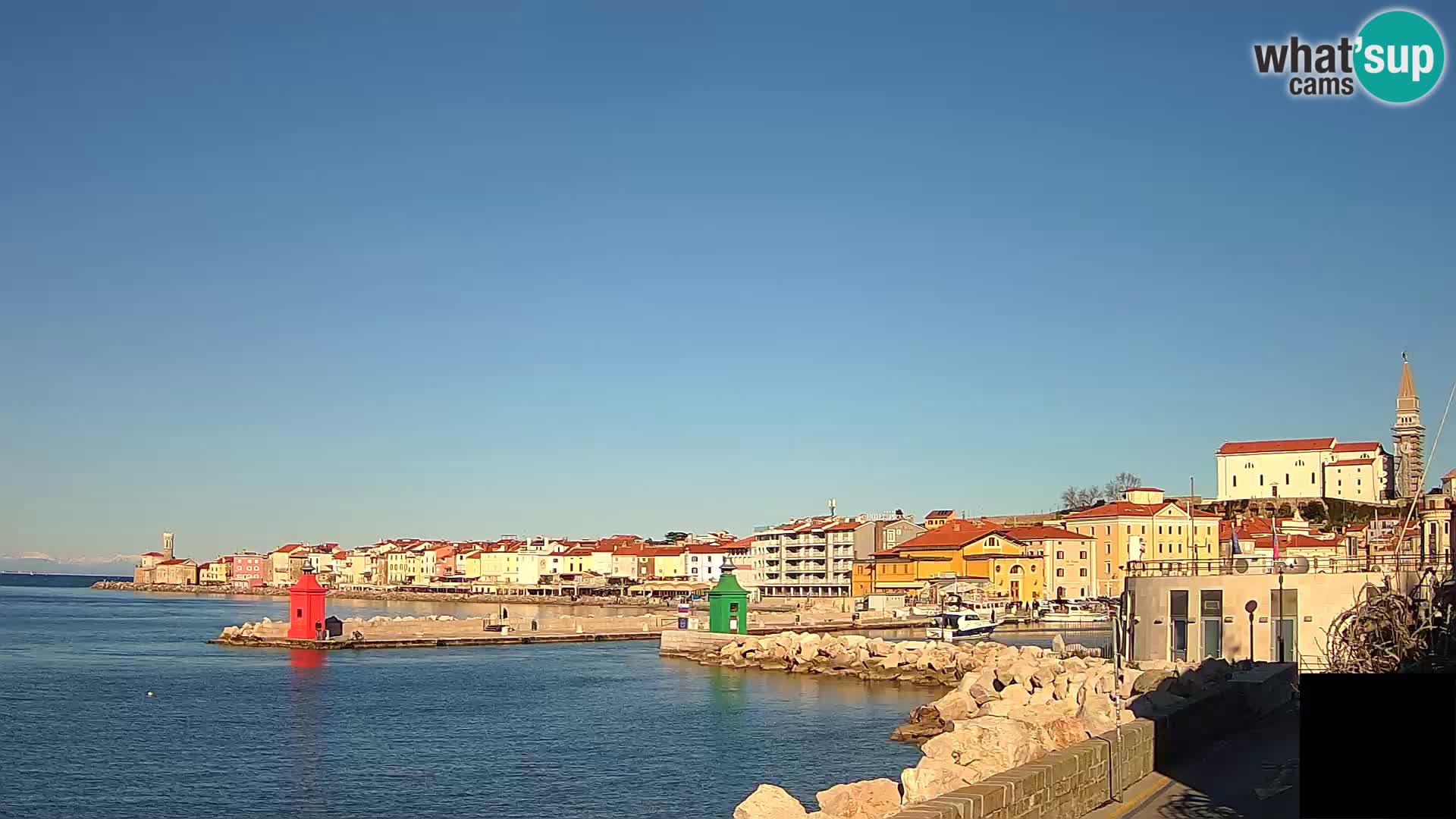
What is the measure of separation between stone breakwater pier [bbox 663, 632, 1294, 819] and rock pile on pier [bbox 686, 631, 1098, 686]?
12419 millimetres

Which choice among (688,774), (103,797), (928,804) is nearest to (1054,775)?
(928,804)

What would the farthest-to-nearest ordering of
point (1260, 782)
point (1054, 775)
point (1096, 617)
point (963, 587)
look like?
1. point (963, 587)
2. point (1096, 617)
3. point (1260, 782)
4. point (1054, 775)

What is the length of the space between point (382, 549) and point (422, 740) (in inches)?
5775

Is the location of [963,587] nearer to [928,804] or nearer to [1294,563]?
[1294,563]

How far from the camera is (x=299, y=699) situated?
41.3m

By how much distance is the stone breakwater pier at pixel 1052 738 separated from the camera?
35.7 feet

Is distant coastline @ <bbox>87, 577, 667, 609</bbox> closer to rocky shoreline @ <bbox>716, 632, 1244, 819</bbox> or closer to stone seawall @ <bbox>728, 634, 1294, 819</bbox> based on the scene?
rocky shoreline @ <bbox>716, 632, 1244, 819</bbox>

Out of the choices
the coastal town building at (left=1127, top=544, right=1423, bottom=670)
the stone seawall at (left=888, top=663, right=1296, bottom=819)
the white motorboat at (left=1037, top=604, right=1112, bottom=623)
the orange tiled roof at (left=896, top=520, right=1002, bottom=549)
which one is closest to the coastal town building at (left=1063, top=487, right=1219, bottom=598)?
the white motorboat at (left=1037, top=604, right=1112, bottom=623)

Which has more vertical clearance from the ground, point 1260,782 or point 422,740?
point 1260,782

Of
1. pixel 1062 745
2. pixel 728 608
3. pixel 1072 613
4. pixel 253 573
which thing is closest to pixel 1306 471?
pixel 1072 613

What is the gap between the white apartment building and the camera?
11031cm

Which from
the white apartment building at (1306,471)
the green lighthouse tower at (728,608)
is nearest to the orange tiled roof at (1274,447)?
the white apartment building at (1306,471)

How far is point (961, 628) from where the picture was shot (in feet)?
226

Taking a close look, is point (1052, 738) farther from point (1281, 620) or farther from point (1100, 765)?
point (1281, 620)
